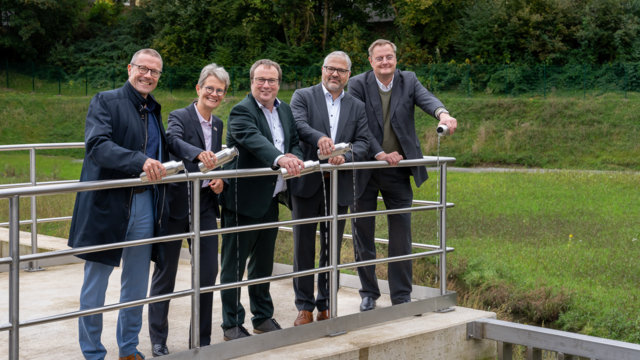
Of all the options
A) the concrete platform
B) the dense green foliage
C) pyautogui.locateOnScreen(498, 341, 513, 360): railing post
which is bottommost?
pyautogui.locateOnScreen(498, 341, 513, 360): railing post

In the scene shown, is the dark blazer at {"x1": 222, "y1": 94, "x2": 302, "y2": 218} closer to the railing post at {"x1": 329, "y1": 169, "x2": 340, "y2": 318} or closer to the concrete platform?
the railing post at {"x1": 329, "y1": 169, "x2": 340, "y2": 318}

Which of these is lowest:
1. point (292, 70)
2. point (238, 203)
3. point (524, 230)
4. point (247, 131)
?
point (524, 230)

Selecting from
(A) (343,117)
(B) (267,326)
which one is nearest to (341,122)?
(A) (343,117)

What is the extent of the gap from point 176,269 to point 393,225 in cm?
186

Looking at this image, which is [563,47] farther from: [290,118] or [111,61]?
[290,118]

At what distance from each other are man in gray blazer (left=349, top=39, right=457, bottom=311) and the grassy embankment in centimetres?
267

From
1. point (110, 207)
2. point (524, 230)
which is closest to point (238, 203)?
point (110, 207)

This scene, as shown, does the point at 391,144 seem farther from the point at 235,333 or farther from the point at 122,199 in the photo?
the point at 122,199

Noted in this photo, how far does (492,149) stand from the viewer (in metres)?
27.8

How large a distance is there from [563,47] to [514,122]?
19.4 feet

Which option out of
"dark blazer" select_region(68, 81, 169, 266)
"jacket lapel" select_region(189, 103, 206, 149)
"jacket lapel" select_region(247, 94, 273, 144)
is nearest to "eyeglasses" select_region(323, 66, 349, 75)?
"jacket lapel" select_region(247, 94, 273, 144)

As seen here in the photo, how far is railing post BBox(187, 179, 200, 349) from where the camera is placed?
4754 mm

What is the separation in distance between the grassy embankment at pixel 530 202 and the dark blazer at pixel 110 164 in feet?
14.2

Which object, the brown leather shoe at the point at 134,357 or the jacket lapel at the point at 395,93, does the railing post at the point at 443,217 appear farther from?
the brown leather shoe at the point at 134,357
